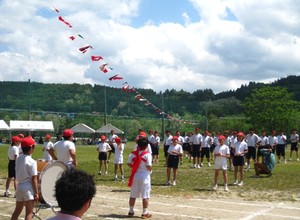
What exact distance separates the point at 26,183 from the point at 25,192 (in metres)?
0.17

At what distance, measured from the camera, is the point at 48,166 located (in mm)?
9930

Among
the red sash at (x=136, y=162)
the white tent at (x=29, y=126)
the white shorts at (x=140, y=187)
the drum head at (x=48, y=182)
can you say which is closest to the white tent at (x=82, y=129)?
the white tent at (x=29, y=126)

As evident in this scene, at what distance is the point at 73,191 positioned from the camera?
11.1 ft

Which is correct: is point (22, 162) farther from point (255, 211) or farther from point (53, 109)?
point (53, 109)

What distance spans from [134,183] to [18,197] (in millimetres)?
3044

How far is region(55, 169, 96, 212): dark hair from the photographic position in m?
3.39

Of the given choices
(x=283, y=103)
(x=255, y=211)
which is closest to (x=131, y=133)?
(x=283, y=103)

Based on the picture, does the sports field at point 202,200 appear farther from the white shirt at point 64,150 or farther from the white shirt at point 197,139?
the white shirt at point 197,139

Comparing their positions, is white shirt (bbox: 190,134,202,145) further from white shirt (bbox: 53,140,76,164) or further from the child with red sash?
white shirt (bbox: 53,140,76,164)

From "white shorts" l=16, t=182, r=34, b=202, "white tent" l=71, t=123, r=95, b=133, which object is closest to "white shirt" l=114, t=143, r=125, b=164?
"white shorts" l=16, t=182, r=34, b=202

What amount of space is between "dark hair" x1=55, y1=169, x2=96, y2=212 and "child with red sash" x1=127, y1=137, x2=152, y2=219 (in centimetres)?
686

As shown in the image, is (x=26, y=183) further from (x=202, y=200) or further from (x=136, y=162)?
(x=202, y=200)

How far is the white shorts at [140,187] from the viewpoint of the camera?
10.2 meters

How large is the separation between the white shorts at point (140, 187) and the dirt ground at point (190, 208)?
0.51 metres
